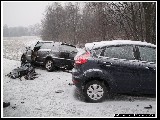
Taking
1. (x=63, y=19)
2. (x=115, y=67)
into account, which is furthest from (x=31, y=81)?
(x=63, y=19)

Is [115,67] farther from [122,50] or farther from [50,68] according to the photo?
[50,68]

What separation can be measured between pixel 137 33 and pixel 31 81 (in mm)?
5622

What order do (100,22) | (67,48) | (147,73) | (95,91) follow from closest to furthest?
(147,73), (95,91), (67,48), (100,22)

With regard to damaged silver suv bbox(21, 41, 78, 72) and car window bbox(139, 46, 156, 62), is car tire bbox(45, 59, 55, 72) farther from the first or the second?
car window bbox(139, 46, 156, 62)

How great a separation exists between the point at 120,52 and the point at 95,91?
4.44 ft

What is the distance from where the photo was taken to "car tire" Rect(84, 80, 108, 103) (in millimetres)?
7254

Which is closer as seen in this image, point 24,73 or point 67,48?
point 24,73

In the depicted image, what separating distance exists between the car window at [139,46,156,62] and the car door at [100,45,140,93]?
0.30 metres

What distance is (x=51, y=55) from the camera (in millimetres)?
12758

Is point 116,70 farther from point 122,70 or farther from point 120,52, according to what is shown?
point 120,52

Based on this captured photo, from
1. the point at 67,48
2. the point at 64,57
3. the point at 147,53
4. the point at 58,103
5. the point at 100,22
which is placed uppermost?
the point at 100,22

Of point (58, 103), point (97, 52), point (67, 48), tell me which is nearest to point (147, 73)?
point (97, 52)

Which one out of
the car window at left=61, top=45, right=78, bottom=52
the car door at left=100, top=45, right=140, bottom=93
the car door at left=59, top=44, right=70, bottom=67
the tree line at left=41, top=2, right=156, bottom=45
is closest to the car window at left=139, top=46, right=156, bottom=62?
the car door at left=100, top=45, right=140, bottom=93

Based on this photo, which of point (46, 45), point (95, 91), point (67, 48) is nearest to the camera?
point (95, 91)
